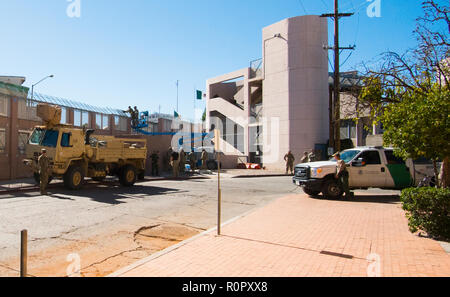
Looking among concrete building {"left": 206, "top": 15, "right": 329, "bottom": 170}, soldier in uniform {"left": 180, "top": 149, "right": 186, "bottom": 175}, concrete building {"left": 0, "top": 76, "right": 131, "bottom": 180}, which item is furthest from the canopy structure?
concrete building {"left": 206, "top": 15, "right": 329, "bottom": 170}

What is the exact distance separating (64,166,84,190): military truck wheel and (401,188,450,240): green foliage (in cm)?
1221

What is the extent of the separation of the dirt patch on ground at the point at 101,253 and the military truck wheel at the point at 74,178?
7651 mm

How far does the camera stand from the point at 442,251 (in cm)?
574

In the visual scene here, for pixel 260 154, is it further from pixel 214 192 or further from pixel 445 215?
pixel 445 215

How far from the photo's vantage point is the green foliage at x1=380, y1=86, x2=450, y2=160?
7017 millimetres

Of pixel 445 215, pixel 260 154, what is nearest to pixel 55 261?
pixel 445 215

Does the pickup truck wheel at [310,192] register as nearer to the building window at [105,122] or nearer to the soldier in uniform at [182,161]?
the soldier in uniform at [182,161]

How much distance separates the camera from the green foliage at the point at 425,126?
23.0 ft

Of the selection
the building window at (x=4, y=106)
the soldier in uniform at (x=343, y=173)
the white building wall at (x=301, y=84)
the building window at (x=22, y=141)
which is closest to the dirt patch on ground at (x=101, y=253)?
the soldier in uniform at (x=343, y=173)

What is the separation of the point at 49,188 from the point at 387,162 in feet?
45.2

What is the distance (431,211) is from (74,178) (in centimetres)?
1270

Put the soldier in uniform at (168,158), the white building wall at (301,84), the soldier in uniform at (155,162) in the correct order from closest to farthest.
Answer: the soldier in uniform at (155,162) → the soldier in uniform at (168,158) → the white building wall at (301,84)

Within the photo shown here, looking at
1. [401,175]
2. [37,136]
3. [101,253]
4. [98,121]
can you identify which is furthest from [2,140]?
[401,175]

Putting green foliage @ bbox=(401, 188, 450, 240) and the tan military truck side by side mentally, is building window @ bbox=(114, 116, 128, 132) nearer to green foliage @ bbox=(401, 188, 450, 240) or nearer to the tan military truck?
the tan military truck
